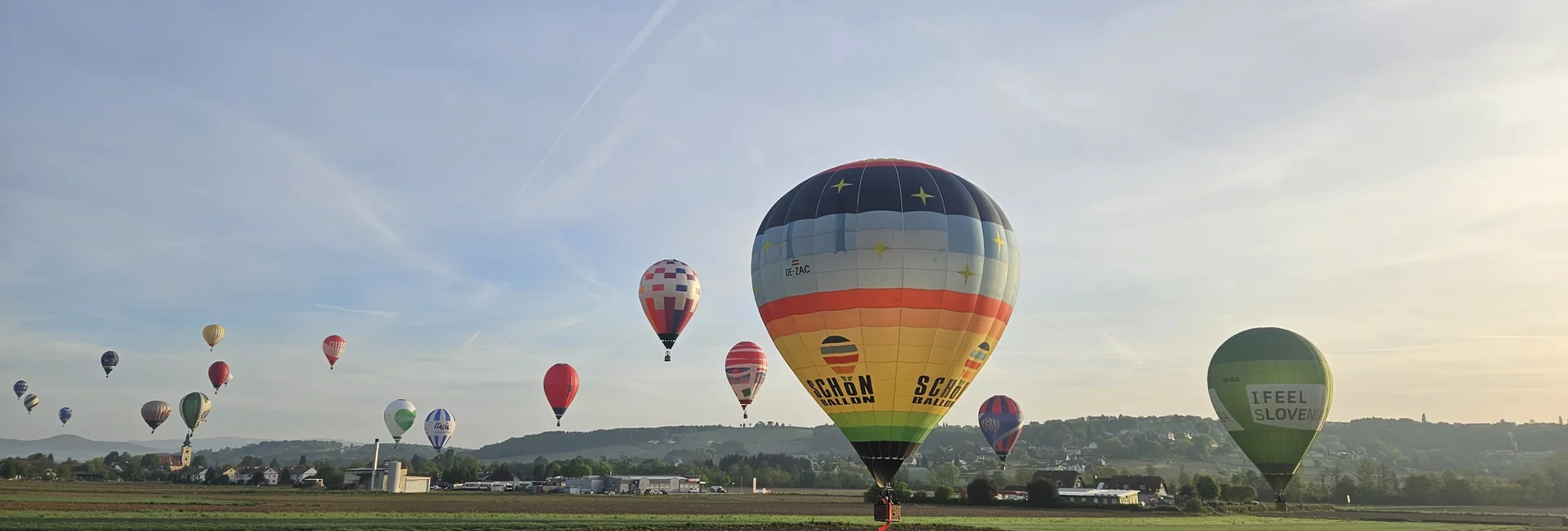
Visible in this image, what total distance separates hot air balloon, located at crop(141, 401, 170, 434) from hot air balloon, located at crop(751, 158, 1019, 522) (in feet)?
473

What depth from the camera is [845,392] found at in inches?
1209

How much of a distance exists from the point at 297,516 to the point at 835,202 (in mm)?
31366

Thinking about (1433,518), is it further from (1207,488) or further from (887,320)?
(887,320)

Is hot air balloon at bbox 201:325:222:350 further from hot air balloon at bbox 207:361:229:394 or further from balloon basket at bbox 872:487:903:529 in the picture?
balloon basket at bbox 872:487:903:529

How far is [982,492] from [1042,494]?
5619 mm

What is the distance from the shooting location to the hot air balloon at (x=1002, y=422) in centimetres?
9081

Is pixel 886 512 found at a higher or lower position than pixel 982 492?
higher

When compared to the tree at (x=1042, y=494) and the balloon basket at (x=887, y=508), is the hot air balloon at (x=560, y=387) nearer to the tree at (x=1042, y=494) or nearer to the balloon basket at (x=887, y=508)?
the tree at (x=1042, y=494)

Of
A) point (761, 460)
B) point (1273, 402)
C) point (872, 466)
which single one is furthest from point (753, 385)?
point (761, 460)

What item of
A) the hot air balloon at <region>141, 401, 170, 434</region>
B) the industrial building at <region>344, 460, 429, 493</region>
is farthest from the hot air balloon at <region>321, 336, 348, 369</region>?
the hot air balloon at <region>141, 401, 170, 434</region>

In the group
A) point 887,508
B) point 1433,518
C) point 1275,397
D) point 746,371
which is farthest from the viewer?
point 746,371

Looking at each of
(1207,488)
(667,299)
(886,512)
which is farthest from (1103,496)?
(886,512)

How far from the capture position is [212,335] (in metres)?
116

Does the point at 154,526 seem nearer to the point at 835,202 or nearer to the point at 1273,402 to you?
the point at 835,202
